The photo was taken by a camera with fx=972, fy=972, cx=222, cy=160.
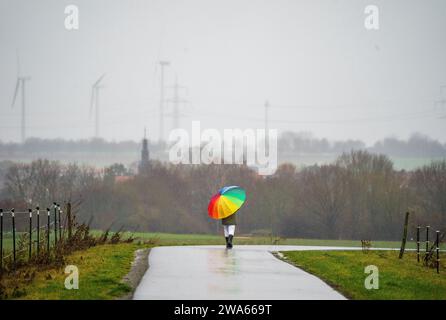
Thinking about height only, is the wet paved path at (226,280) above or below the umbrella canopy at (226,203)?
below

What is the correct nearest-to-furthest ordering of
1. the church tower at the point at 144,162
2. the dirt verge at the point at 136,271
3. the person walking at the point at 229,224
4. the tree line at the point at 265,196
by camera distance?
the dirt verge at the point at 136,271
the person walking at the point at 229,224
the tree line at the point at 265,196
the church tower at the point at 144,162

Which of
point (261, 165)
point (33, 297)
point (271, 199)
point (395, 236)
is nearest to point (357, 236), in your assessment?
point (395, 236)

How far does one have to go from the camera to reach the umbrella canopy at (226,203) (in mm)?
32344

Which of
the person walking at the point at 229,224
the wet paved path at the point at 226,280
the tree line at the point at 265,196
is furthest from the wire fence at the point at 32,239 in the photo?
the tree line at the point at 265,196

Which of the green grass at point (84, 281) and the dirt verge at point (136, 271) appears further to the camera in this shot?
the dirt verge at point (136, 271)

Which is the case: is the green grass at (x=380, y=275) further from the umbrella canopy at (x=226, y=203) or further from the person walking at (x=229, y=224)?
the umbrella canopy at (x=226, y=203)

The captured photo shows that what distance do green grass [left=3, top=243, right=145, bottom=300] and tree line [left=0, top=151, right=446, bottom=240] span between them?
6398 centimetres

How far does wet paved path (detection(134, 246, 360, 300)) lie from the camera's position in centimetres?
1869

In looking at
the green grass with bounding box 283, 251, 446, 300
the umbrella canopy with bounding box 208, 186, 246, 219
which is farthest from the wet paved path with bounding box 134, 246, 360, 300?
the umbrella canopy with bounding box 208, 186, 246, 219

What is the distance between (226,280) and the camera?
21438 mm

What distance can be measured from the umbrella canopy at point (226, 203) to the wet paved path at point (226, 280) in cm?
279
